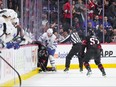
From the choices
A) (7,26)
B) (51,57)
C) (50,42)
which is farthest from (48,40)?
(7,26)

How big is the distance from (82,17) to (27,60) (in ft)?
16.3

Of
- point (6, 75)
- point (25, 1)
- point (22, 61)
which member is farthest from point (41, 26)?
point (6, 75)

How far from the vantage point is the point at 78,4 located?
1706 centimetres

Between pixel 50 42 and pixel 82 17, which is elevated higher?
pixel 82 17

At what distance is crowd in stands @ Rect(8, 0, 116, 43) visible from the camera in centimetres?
1672

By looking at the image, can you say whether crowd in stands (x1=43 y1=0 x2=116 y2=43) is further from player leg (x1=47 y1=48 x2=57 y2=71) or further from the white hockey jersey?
player leg (x1=47 y1=48 x2=57 y2=71)

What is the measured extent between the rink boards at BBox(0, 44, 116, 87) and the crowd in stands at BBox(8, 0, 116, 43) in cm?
44

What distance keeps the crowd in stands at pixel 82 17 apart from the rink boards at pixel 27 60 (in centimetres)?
44

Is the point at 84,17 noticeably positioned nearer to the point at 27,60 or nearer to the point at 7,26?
the point at 27,60

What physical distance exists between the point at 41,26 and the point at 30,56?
3.06 meters

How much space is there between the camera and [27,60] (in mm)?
12531

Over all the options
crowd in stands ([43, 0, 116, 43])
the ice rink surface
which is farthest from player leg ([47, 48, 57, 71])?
crowd in stands ([43, 0, 116, 43])

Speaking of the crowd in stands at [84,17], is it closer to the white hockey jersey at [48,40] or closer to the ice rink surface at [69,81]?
the white hockey jersey at [48,40]

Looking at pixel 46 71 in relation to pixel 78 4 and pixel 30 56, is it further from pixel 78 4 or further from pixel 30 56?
pixel 78 4
